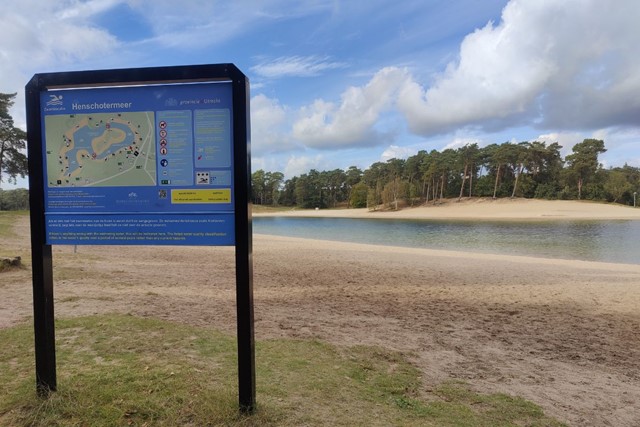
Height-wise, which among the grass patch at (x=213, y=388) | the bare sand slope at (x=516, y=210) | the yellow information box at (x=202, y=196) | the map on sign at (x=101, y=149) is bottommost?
the bare sand slope at (x=516, y=210)

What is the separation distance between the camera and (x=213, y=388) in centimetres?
316

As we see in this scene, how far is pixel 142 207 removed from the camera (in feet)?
9.36

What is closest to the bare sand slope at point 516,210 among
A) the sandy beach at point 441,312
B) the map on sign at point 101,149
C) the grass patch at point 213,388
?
the sandy beach at point 441,312

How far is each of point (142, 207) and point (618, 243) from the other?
30.9 m

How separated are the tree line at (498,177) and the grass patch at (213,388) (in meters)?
82.0

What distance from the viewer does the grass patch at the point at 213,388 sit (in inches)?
109

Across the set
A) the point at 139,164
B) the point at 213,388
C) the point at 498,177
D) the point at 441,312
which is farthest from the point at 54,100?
the point at 498,177

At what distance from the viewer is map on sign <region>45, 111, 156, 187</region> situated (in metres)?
2.88

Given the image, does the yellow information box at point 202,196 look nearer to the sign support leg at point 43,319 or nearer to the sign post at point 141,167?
the sign post at point 141,167

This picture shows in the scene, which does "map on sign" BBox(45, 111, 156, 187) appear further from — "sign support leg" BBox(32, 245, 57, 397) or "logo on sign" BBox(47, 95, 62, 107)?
"sign support leg" BBox(32, 245, 57, 397)

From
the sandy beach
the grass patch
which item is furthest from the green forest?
the grass patch

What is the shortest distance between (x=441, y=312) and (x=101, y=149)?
5.95 meters

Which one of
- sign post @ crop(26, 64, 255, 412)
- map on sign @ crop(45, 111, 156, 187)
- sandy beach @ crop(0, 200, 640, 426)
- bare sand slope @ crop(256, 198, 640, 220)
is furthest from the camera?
bare sand slope @ crop(256, 198, 640, 220)

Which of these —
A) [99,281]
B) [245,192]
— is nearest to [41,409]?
[245,192]
